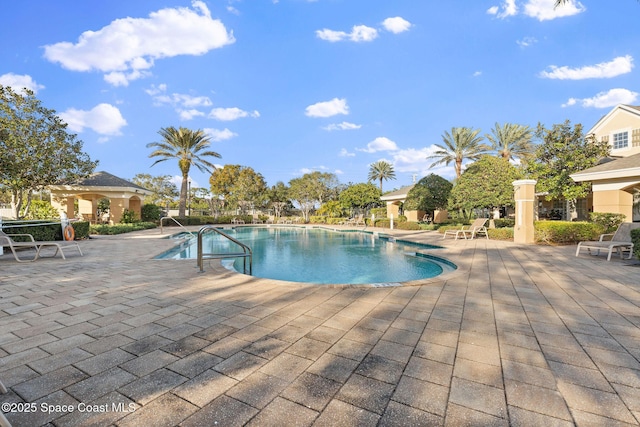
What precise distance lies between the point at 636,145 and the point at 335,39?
63.8ft

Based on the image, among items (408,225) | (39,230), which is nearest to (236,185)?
(408,225)

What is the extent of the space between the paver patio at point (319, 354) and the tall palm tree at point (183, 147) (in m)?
22.9

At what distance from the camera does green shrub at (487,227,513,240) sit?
38.5 ft

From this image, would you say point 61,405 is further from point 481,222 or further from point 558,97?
point 558,97

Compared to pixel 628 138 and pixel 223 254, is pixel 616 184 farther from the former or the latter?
pixel 223 254

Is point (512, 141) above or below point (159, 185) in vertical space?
above

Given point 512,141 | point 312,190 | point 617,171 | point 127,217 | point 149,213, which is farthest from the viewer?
point 312,190

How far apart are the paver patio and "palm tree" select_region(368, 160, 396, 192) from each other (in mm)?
38109

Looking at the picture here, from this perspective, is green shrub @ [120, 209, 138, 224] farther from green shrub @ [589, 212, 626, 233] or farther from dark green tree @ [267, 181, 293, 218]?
green shrub @ [589, 212, 626, 233]

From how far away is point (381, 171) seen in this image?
41625 millimetres

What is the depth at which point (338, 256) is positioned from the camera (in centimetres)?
1029

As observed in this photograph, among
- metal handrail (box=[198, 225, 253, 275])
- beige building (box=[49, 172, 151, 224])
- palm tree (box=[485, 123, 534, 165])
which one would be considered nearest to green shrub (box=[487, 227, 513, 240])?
metal handrail (box=[198, 225, 253, 275])

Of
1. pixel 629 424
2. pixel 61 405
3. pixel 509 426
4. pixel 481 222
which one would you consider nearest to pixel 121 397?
pixel 61 405

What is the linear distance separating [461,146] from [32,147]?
92.1 ft
